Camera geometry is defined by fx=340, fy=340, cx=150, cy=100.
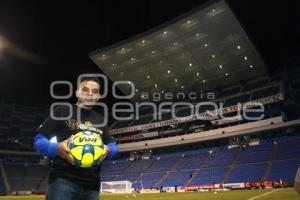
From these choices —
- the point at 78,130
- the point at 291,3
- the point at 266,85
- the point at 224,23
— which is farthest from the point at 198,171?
the point at 78,130

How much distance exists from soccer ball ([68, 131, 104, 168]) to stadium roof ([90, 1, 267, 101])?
38955 millimetres

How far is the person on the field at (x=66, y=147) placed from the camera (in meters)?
3.38

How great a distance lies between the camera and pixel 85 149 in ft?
11.0

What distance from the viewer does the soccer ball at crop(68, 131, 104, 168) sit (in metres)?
3.34

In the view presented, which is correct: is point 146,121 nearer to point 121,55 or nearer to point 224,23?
point 121,55

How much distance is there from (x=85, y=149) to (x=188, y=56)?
49.3 metres

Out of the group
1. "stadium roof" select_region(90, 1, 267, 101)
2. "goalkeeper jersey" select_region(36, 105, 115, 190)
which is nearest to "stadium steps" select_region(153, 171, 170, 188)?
"stadium roof" select_region(90, 1, 267, 101)

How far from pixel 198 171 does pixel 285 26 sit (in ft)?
79.4

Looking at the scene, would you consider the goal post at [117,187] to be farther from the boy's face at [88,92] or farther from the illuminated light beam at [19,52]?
the boy's face at [88,92]

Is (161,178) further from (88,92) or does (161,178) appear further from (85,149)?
(85,149)

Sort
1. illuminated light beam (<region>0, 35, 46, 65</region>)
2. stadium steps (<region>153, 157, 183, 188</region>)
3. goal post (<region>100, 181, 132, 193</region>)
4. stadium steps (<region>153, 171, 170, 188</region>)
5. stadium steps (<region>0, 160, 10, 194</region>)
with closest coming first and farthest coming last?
illuminated light beam (<region>0, 35, 46, 65</region>)
goal post (<region>100, 181, 132, 193</region>)
stadium steps (<region>153, 171, 170, 188</region>)
stadium steps (<region>153, 157, 183, 188</region>)
stadium steps (<region>0, 160, 10, 194</region>)

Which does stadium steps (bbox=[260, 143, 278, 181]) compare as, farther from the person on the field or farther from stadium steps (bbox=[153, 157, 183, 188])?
the person on the field

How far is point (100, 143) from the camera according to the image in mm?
3539

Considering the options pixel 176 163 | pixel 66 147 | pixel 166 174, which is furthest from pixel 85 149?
pixel 176 163
